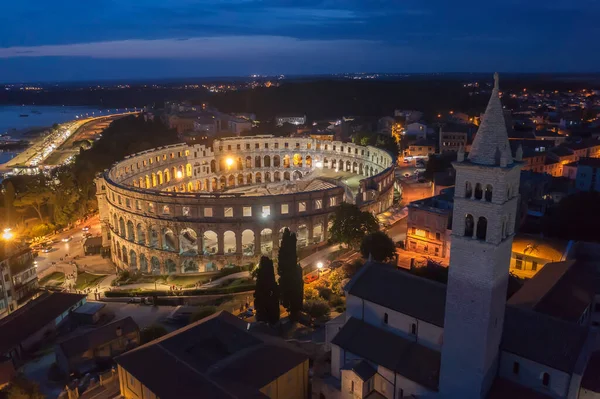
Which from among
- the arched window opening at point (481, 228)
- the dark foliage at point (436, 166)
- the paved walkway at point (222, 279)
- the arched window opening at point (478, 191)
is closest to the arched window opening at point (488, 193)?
the arched window opening at point (478, 191)

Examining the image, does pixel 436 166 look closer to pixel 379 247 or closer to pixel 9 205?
pixel 379 247

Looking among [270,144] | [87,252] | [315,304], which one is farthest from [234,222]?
[270,144]

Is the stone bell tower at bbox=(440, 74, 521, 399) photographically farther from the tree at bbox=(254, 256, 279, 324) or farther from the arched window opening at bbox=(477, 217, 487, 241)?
the tree at bbox=(254, 256, 279, 324)

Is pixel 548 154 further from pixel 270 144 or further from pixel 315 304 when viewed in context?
pixel 315 304

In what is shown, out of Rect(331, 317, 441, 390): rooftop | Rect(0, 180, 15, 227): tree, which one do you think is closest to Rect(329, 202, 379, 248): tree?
Rect(331, 317, 441, 390): rooftop

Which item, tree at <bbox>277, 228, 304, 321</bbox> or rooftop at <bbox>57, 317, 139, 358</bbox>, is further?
tree at <bbox>277, 228, 304, 321</bbox>

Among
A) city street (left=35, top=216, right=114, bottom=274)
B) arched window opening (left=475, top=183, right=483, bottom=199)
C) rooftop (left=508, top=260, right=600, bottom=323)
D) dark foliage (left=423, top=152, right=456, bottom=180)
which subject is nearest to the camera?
arched window opening (left=475, top=183, right=483, bottom=199)

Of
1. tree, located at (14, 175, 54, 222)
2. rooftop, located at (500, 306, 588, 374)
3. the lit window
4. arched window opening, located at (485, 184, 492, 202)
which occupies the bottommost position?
tree, located at (14, 175, 54, 222)
